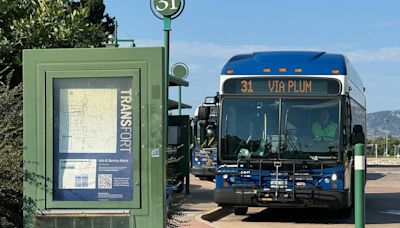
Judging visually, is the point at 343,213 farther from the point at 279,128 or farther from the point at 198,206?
the point at 198,206

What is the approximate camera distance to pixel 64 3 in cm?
802

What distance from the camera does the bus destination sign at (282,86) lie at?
1267cm

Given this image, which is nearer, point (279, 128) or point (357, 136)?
point (279, 128)

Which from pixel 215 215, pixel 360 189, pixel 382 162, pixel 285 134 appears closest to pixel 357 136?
pixel 285 134

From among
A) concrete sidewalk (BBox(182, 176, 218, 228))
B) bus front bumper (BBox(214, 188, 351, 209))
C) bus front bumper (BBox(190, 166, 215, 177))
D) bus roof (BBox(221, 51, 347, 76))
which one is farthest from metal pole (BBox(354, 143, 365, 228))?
bus front bumper (BBox(190, 166, 215, 177))

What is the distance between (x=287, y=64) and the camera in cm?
1298

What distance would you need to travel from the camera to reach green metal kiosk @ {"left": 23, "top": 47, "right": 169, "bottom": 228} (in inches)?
201

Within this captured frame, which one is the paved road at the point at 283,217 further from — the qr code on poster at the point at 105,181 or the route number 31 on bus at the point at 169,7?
the qr code on poster at the point at 105,181

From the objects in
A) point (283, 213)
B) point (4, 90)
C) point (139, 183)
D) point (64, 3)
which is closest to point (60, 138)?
point (139, 183)

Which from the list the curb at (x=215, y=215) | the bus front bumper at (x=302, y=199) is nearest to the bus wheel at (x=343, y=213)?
the bus front bumper at (x=302, y=199)

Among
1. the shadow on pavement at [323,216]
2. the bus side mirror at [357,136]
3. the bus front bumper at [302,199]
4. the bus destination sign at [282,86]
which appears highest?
the bus destination sign at [282,86]

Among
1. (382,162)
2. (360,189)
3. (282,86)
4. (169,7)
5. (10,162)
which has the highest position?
(169,7)

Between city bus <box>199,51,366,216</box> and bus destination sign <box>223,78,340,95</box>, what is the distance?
20 millimetres

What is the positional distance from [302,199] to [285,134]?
4.35 ft
